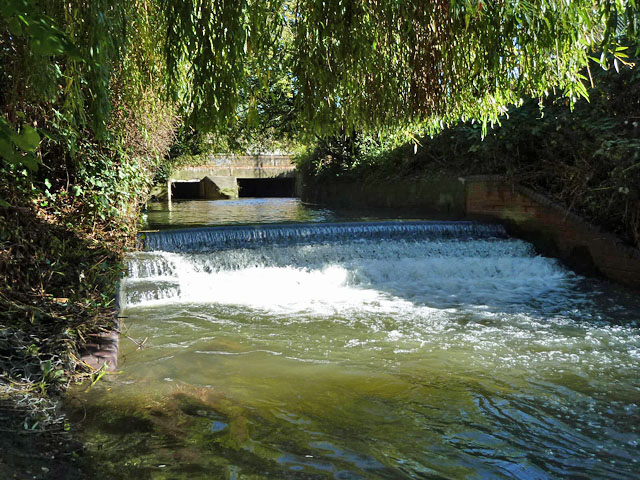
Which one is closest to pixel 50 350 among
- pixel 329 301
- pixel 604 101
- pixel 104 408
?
pixel 104 408

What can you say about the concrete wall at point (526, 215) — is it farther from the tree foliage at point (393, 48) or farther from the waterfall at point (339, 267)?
the tree foliage at point (393, 48)

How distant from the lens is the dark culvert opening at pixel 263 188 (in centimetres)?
3266

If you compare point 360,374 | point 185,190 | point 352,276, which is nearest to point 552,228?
point 352,276

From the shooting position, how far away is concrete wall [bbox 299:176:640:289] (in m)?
8.34

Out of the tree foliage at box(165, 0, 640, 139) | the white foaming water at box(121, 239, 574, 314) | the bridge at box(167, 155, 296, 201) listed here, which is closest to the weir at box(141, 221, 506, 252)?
the white foaming water at box(121, 239, 574, 314)

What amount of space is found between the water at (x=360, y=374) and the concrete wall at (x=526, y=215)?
1.96ft

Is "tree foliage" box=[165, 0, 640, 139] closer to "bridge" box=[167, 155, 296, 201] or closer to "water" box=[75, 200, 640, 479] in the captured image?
"water" box=[75, 200, 640, 479]

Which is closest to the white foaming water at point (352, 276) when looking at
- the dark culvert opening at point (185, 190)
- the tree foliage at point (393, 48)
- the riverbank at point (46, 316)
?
the riverbank at point (46, 316)

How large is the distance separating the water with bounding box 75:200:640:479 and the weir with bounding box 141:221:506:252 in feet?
0.83

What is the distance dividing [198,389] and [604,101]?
8.45 meters

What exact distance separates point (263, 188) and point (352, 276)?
86.2 feet

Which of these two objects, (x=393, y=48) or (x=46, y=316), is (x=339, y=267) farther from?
(x=46, y=316)

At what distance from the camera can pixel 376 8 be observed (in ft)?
12.4

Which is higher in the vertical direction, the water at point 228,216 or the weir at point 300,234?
the water at point 228,216
